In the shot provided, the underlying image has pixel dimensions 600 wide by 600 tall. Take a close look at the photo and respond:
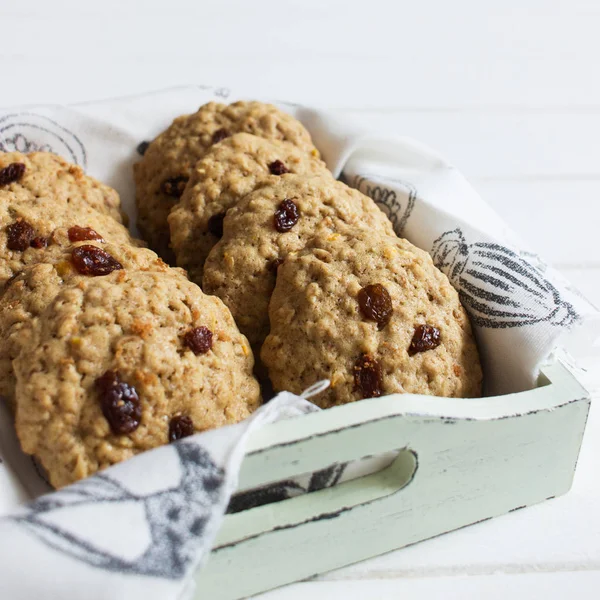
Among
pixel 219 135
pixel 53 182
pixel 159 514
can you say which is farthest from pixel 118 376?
pixel 219 135

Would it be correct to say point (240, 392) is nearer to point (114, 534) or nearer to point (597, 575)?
point (114, 534)

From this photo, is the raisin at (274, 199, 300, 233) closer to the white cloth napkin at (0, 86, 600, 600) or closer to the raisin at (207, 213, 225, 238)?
the raisin at (207, 213, 225, 238)

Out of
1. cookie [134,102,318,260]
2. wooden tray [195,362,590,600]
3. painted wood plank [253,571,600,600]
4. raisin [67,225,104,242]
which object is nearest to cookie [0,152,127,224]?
cookie [134,102,318,260]

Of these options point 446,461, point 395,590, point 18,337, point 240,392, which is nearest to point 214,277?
point 240,392

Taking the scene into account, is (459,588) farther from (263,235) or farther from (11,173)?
(11,173)

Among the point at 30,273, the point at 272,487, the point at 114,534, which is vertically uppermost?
the point at 30,273

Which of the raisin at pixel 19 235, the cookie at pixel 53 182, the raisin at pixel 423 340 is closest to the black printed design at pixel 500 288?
the raisin at pixel 423 340
